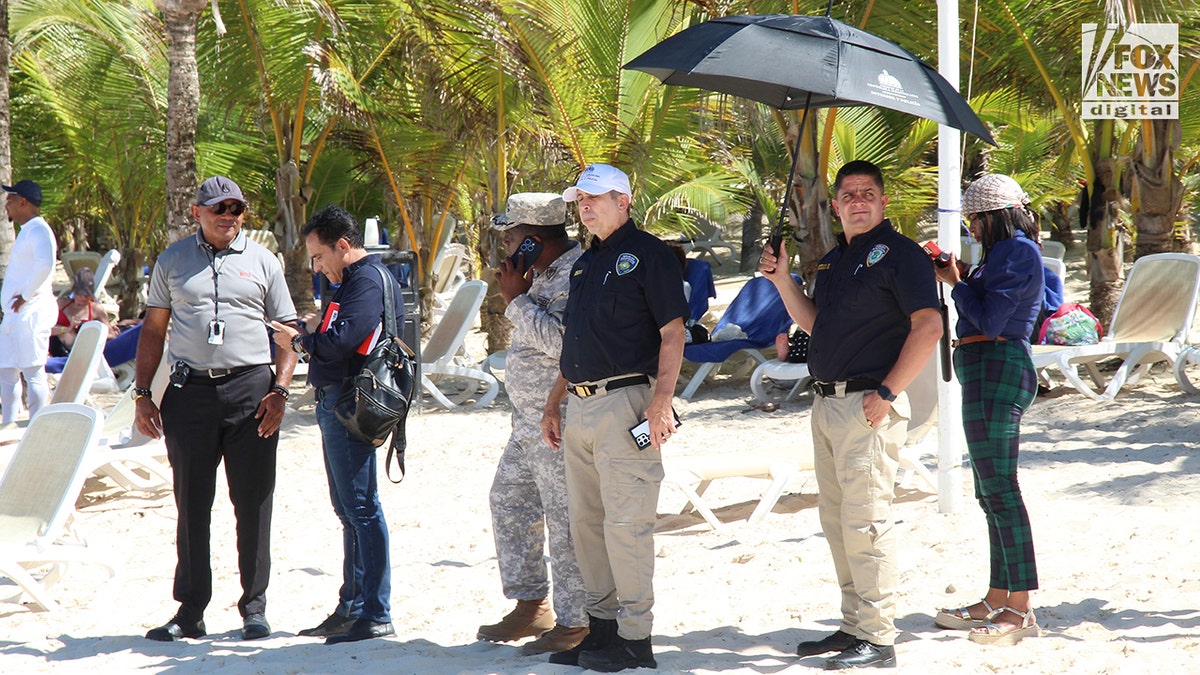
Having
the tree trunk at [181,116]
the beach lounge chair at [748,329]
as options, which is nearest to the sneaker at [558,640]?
the beach lounge chair at [748,329]

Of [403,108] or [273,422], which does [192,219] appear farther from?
[273,422]

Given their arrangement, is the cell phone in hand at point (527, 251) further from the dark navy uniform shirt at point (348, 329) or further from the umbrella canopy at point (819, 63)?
the umbrella canopy at point (819, 63)

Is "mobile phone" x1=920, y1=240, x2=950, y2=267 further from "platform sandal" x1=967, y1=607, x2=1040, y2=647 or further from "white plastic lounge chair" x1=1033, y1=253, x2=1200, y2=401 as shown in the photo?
"white plastic lounge chair" x1=1033, y1=253, x2=1200, y2=401

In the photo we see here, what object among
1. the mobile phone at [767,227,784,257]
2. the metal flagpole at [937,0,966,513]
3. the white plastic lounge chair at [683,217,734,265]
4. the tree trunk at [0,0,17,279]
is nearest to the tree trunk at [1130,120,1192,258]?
the metal flagpole at [937,0,966,513]

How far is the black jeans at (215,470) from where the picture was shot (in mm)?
4258

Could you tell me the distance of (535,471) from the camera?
13.1 feet

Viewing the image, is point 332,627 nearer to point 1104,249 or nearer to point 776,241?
point 776,241

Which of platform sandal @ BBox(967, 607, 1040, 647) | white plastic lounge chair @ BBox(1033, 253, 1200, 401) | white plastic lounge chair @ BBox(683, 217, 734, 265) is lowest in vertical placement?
platform sandal @ BBox(967, 607, 1040, 647)

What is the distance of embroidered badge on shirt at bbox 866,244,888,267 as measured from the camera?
11.8ft

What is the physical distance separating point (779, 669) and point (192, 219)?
23.1ft

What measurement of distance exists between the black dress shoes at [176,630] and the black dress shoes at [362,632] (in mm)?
556

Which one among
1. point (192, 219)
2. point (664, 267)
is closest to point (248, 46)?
point (192, 219)

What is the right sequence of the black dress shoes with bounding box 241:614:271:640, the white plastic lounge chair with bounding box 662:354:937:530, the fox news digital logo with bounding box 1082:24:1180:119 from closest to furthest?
the black dress shoes with bounding box 241:614:271:640 → the white plastic lounge chair with bounding box 662:354:937:530 → the fox news digital logo with bounding box 1082:24:1180:119

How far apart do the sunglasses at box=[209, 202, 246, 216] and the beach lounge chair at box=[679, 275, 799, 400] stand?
584 cm
